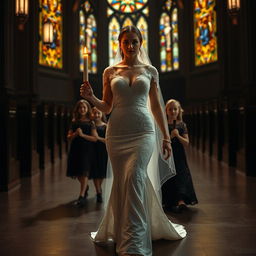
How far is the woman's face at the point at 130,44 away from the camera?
10.5 ft

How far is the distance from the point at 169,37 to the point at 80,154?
15.2 meters

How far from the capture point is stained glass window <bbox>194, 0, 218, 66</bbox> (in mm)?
17328

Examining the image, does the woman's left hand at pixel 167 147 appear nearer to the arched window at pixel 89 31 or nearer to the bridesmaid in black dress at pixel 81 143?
the bridesmaid in black dress at pixel 81 143

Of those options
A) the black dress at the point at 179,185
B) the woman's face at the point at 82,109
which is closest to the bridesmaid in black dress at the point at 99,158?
the woman's face at the point at 82,109

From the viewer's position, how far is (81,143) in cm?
549

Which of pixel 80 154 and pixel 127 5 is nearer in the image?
pixel 80 154

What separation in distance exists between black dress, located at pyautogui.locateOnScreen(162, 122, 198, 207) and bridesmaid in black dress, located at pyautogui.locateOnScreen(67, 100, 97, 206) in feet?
3.73

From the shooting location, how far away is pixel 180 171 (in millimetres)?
4902

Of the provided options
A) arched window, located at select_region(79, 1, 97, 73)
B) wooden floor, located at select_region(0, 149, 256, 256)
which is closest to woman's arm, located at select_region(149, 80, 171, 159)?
wooden floor, located at select_region(0, 149, 256, 256)

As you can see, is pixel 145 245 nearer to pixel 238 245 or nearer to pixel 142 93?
pixel 238 245

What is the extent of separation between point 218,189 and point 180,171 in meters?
1.37

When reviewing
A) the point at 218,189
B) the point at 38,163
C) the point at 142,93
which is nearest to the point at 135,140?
the point at 142,93

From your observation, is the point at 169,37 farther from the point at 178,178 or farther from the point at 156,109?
the point at 156,109

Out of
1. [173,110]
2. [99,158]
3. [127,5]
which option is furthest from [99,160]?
[127,5]
